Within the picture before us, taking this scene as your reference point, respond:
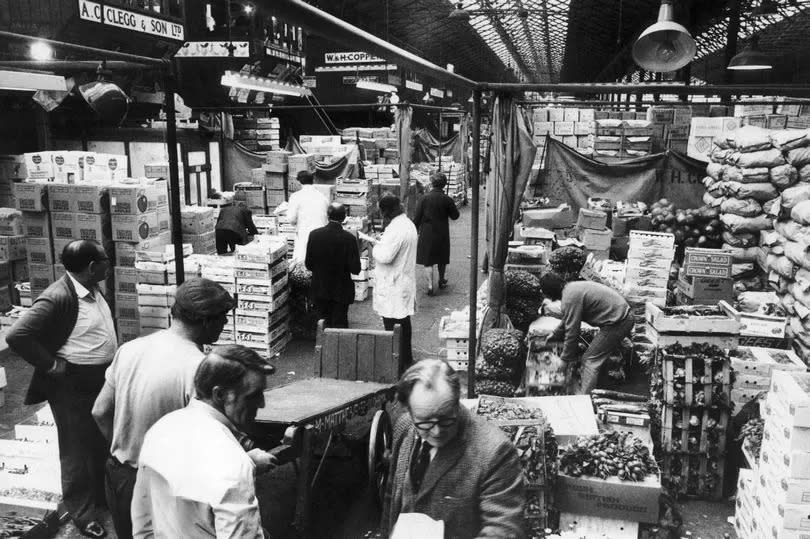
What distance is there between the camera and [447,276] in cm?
1312

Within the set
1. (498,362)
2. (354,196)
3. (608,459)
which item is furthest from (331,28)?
(354,196)

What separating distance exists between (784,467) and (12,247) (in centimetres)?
955

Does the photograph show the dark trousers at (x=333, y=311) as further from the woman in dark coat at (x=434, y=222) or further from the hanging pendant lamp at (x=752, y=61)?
the hanging pendant lamp at (x=752, y=61)

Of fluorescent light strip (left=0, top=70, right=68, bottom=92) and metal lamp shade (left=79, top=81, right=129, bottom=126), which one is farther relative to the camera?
fluorescent light strip (left=0, top=70, right=68, bottom=92)

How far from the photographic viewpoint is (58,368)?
4.42 m

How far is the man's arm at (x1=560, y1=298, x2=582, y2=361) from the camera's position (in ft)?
20.9

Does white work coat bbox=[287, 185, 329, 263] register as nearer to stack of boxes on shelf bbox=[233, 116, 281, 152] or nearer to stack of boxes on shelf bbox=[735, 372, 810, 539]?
stack of boxes on shelf bbox=[735, 372, 810, 539]

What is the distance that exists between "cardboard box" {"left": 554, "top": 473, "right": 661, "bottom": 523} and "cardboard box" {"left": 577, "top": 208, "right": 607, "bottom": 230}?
7.09m

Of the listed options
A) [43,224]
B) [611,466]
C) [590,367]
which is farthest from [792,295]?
[43,224]

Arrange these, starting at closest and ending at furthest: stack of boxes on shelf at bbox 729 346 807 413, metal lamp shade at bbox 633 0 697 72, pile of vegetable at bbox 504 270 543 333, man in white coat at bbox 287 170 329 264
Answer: stack of boxes on shelf at bbox 729 346 807 413, metal lamp shade at bbox 633 0 697 72, pile of vegetable at bbox 504 270 543 333, man in white coat at bbox 287 170 329 264

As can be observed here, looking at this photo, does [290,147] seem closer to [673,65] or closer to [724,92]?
[673,65]

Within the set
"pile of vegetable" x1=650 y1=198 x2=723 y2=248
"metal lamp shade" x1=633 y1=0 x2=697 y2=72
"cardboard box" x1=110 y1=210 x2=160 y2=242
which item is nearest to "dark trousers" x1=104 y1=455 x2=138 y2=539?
"cardboard box" x1=110 y1=210 x2=160 y2=242

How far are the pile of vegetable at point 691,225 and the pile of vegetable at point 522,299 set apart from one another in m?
4.80

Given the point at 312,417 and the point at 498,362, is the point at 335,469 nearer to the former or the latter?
the point at 312,417
